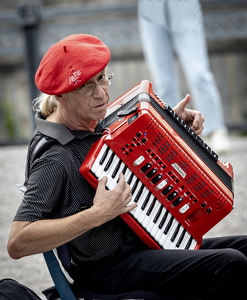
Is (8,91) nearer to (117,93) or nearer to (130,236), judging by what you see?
(117,93)

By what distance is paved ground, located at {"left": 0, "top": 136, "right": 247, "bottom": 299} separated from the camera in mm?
2931

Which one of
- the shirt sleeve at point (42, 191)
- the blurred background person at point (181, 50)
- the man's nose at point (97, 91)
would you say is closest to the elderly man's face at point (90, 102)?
the man's nose at point (97, 91)

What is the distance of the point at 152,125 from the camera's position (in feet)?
5.44

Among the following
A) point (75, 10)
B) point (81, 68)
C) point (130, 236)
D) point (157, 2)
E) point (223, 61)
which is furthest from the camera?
point (223, 61)

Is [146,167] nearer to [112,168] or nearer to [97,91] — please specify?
[112,168]

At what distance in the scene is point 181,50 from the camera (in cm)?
426

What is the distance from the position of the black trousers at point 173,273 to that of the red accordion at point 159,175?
0.31 feet

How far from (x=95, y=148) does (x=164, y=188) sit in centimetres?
34

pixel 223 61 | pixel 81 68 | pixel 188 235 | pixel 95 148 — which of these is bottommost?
pixel 223 61

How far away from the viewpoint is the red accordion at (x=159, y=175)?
166 cm

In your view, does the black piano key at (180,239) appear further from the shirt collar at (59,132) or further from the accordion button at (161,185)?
the shirt collar at (59,132)

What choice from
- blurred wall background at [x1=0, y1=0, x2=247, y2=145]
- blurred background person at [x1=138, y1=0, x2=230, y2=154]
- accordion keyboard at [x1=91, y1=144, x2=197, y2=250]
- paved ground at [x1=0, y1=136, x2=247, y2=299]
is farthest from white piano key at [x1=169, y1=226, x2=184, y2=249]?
blurred wall background at [x1=0, y1=0, x2=247, y2=145]

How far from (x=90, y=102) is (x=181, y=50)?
2769 millimetres

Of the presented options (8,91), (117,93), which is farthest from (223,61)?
(8,91)
